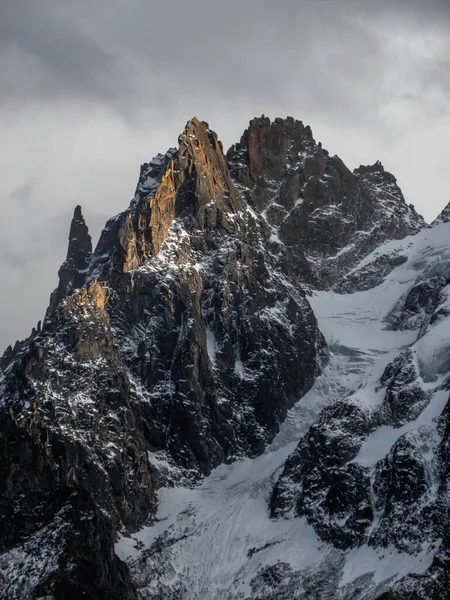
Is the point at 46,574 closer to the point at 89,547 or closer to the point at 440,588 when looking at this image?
the point at 89,547

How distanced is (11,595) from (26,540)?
52.9 feet

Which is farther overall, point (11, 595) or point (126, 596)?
point (126, 596)

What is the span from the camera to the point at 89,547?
198m

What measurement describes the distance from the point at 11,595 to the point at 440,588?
5545cm

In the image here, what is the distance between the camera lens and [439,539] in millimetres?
199500

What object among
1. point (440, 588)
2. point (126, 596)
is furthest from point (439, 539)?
point (126, 596)

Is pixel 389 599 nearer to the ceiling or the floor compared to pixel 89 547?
nearer to the floor

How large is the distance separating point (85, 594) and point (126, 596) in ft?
48.5

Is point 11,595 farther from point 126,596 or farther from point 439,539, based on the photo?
point 439,539

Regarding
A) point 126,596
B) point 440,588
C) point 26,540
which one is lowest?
point 440,588

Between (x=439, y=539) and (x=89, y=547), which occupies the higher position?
(x=89, y=547)

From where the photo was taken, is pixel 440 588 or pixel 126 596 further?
pixel 126 596

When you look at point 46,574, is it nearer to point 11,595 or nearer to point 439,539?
point 11,595

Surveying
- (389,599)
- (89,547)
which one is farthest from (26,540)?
(389,599)
